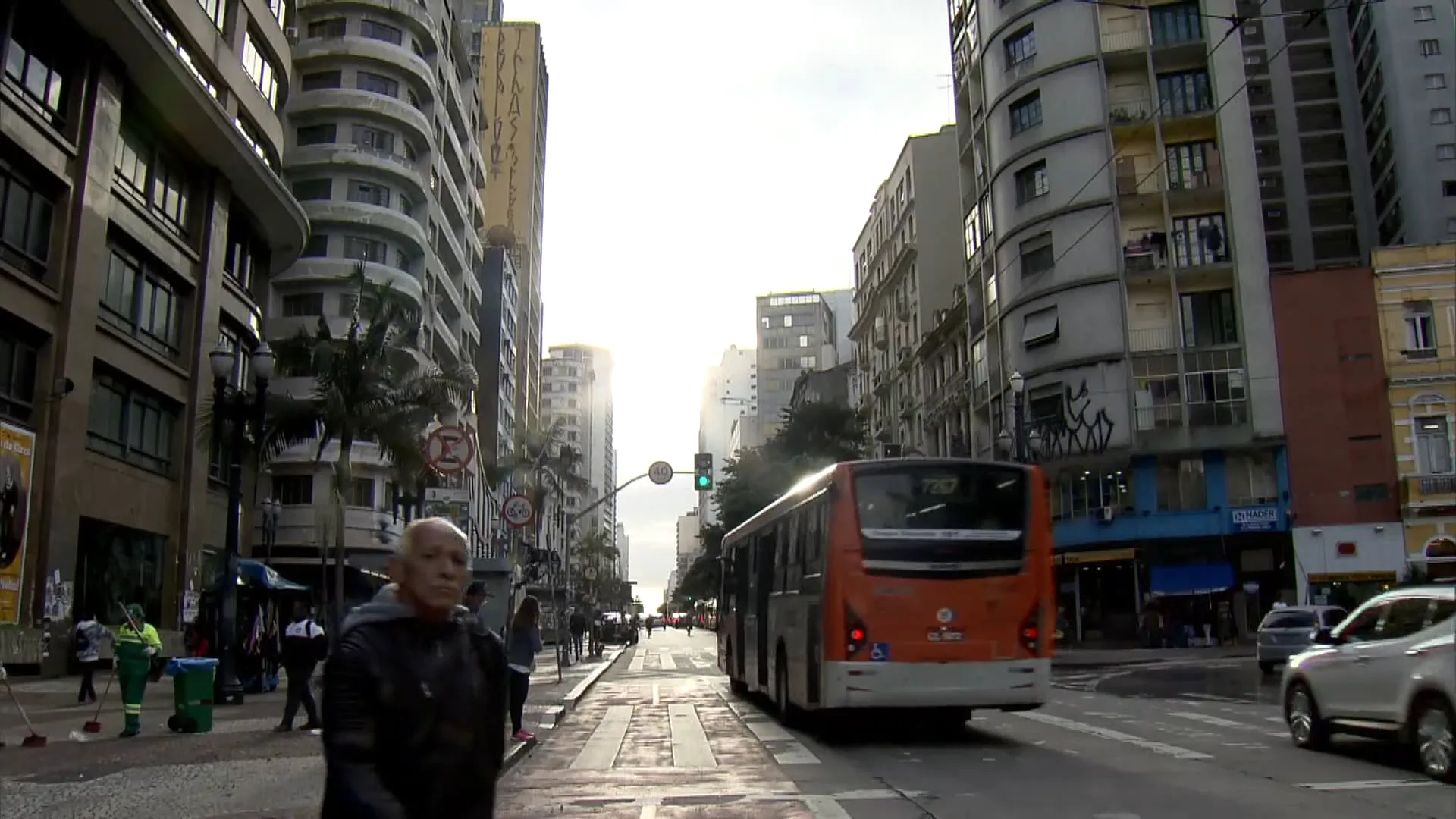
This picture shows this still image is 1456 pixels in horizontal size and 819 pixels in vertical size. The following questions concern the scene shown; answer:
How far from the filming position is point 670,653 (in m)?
45.6

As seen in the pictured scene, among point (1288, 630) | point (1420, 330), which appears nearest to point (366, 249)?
point (1288, 630)

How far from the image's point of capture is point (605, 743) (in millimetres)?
13531

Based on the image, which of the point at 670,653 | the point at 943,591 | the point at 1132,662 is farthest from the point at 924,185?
the point at 943,591

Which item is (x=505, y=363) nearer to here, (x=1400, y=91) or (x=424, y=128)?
(x=424, y=128)

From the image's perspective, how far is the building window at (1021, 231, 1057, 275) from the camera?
44969 millimetres

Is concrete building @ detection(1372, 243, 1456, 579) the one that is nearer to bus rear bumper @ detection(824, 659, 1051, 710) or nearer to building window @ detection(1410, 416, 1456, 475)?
building window @ detection(1410, 416, 1456, 475)

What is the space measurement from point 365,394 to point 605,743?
381 inches

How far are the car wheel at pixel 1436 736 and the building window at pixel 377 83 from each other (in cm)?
5193

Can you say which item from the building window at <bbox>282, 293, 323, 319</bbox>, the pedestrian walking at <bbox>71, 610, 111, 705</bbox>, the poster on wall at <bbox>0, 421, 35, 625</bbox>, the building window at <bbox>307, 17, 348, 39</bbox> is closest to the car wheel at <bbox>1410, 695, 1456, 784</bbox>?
the pedestrian walking at <bbox>71, 610, 111, 705</bbox>

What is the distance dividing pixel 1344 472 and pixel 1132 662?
537 inches

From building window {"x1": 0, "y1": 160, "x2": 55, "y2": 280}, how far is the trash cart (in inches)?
435

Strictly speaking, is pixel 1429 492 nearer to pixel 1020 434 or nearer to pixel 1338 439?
pixel 1338 439

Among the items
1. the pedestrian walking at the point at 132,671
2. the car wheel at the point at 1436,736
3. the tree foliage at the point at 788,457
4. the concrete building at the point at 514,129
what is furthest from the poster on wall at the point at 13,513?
the concrete building at the point at 514,129

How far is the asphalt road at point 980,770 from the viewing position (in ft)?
26.9
